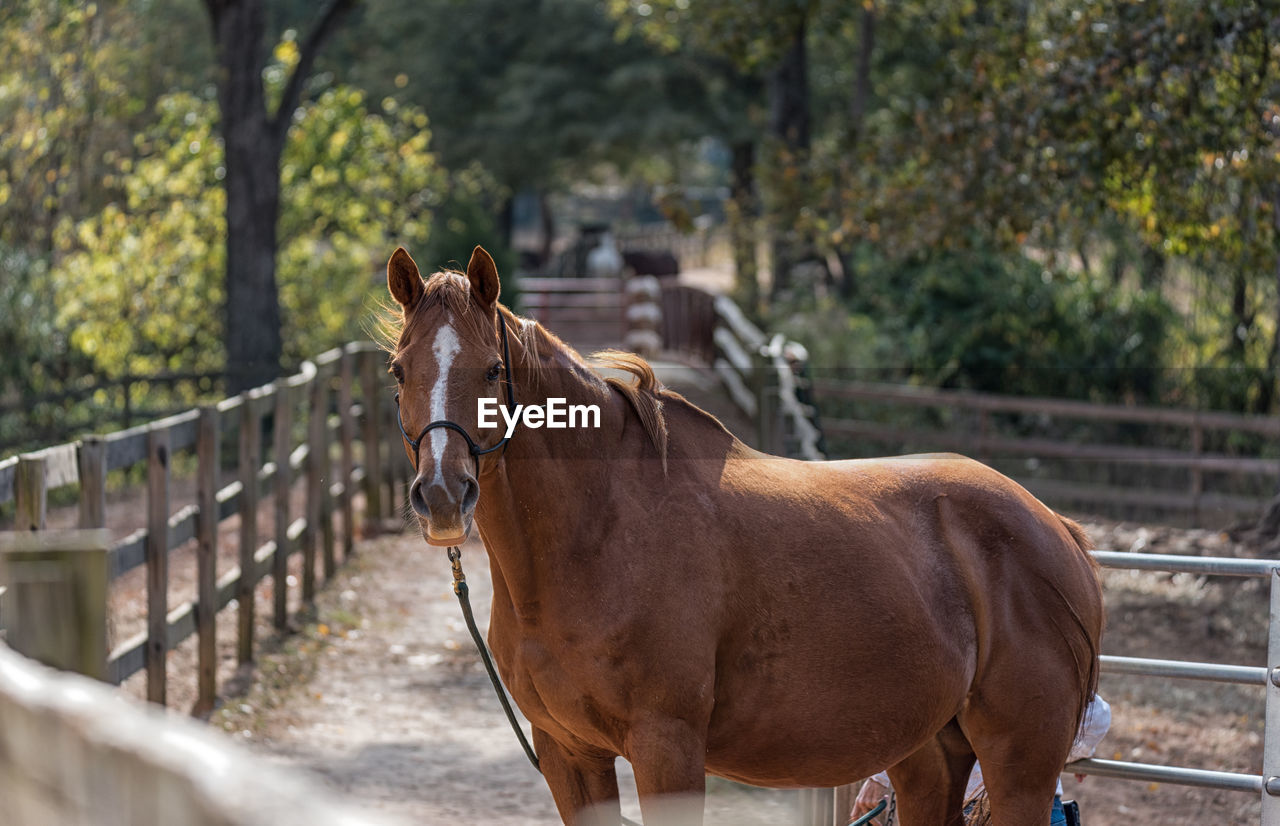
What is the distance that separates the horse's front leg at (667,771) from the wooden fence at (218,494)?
293cm

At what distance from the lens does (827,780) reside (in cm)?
353

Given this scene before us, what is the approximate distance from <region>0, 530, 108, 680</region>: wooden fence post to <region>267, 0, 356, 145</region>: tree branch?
13.5 meters

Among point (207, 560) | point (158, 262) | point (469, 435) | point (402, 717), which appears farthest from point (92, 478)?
point (158, 262)

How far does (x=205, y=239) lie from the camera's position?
1836cm

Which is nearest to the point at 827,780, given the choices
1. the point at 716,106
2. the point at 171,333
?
the point at 171,333

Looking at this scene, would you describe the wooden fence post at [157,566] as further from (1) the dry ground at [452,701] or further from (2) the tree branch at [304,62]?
(2) the tree branch at [304,62]

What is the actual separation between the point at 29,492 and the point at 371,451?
23.4ft

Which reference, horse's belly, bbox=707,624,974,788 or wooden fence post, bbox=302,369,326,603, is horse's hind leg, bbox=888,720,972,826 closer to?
horse's belly, bbox=707,624,974,788

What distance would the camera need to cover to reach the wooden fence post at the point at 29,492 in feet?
17.0

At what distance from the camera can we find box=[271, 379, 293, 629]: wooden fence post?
8938 millimetres

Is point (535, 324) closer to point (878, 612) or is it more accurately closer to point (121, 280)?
point (878, 612)

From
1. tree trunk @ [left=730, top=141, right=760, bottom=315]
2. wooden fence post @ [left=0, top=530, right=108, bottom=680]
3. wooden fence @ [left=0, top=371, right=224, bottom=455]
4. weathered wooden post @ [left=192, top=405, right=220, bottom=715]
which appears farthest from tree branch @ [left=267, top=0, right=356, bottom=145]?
wooden fence post @ [left=0, top=530, right=108, bottom=680]

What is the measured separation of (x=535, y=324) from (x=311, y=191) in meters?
17.4

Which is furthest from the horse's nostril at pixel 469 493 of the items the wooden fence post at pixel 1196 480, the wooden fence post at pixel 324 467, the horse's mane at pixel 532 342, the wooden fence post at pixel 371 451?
the wooden fence post at pixel 1196 480
